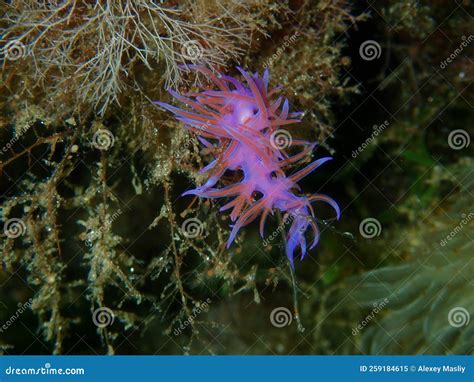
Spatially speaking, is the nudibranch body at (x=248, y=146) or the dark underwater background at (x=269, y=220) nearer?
the nudibranch body at (x=248, y=146)

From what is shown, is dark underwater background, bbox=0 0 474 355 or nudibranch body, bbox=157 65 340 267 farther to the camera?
dark underwater background, bbox=0 0 474 355

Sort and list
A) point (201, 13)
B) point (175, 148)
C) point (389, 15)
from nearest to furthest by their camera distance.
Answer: point (201, 13)
point (175, 148)
point (389, 15)

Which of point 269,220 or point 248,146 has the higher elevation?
point 248,146

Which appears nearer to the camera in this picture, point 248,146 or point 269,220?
point 248,146

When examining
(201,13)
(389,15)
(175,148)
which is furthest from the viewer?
(389,15)
